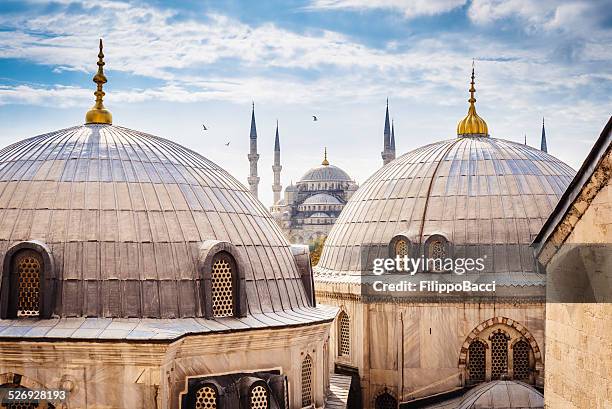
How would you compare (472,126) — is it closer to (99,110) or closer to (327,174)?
(99,110)

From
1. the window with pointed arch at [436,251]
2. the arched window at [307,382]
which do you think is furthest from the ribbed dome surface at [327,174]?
the arched window at [307,382]

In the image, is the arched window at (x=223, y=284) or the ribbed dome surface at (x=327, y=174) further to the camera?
the ribbed dome surface at (x=327, y=174)

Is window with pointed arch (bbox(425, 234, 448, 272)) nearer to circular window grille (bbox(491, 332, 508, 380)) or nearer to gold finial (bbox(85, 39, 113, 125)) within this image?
circular window grille (bbox(491, 332, 508, 380))

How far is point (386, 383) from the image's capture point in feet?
75.2

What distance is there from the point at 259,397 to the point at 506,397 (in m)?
6.60

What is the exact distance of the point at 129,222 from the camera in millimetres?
15688

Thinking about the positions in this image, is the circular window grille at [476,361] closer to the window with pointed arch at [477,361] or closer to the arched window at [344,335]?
the window with pointed arch at [477,361]

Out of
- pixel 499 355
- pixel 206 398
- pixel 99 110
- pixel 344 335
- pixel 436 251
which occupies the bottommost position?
pixel 499 355

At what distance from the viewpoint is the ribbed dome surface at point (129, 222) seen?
48.9ft

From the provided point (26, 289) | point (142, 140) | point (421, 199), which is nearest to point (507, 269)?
point (421, 199)

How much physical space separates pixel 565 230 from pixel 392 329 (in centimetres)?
1448

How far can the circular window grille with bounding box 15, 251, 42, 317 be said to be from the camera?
14.6 metres

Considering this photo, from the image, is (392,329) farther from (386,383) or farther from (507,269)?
(507,269)

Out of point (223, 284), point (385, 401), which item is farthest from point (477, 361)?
point (223, 284)
